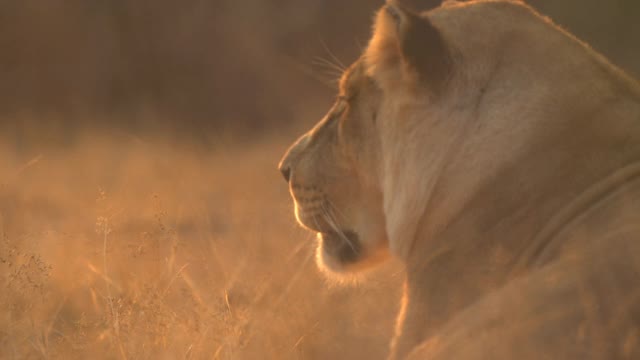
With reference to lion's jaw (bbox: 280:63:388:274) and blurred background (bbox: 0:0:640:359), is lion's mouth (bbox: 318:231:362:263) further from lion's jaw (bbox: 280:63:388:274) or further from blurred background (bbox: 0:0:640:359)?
blurred background (bbox: 0:0:640:359)

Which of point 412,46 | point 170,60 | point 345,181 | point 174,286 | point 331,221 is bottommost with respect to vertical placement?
point 170,60

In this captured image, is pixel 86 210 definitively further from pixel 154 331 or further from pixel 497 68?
pixel 497 68

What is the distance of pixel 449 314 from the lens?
2488mm

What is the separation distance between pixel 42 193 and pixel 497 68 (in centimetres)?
562

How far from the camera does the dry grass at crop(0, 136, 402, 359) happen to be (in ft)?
10.9

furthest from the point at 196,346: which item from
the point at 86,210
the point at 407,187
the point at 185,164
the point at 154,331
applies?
the point at 185,164

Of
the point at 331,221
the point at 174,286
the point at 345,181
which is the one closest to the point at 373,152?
the point at 345,181

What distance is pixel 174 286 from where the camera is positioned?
406 cm

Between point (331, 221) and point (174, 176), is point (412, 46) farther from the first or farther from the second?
point (174, 176)

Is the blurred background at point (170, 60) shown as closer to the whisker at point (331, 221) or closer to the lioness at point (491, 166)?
the whisker at point (331, 221)

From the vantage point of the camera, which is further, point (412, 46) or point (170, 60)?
point (170, 60)

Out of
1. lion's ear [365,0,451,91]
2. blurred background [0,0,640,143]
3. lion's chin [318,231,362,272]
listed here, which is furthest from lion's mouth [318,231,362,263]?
blurred background [0,0,640,143]

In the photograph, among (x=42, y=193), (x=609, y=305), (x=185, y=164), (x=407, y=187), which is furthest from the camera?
(x=185, y=164)

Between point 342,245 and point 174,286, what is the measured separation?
1128 millimetres
